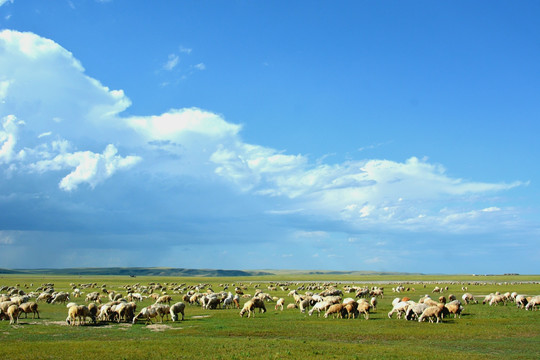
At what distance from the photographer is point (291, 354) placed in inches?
813

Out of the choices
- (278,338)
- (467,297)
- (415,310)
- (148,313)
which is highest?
(415,310)

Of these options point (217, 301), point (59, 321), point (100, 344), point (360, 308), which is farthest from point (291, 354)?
point (217, 301)

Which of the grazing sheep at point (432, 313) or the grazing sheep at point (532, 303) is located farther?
the grazing sheep at point (532, 303)

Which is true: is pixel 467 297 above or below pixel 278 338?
below

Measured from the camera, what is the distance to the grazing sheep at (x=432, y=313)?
107 feet

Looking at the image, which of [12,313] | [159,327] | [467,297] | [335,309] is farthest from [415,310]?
[12,313]

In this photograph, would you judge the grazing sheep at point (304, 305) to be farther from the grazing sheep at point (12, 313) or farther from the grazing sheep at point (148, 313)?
the grazing sheep at point (12, 313)

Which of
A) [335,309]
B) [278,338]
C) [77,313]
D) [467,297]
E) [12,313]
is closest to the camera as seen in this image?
[278,338]

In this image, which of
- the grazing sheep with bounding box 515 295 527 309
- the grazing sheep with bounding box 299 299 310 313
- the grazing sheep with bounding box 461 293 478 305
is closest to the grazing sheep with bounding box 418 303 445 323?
the grazing sheep with bounding box 299 299 310 313

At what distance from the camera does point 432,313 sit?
32844 millimetres

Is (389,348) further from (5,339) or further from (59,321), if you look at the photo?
(59,321)

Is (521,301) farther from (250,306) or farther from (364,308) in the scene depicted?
(250,306)

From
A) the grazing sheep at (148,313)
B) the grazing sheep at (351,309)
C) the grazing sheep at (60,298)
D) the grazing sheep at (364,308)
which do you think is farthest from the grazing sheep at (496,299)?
the grazing sheep at (60,298)

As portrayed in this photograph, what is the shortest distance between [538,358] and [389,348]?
7.14m
